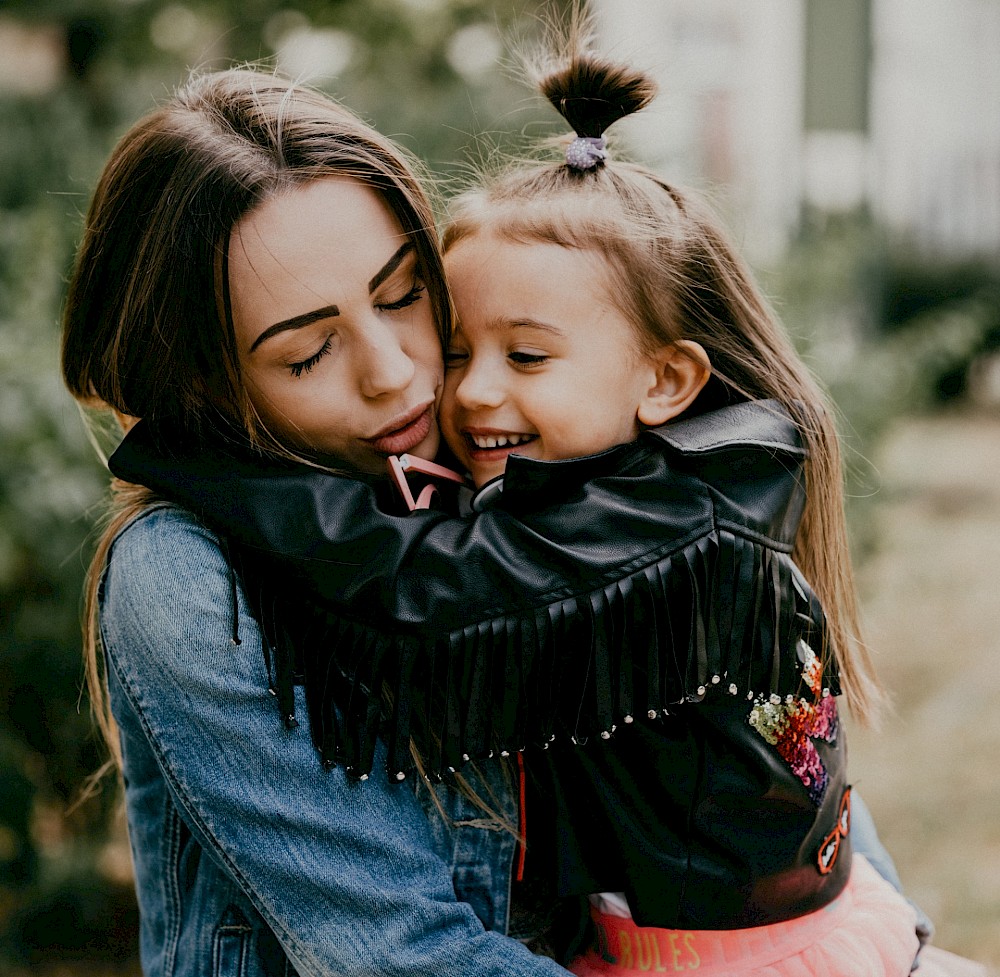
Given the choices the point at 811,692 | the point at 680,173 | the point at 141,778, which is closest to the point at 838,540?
the point at 811,692

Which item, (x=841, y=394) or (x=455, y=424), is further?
(x=841, y=394)

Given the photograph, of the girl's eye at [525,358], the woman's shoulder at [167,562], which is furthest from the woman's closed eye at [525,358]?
the woman's shoulder at [167,562]

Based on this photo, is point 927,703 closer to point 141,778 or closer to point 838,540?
point 838,540

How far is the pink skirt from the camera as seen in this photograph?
165cm

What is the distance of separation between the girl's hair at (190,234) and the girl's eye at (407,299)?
1 centimetres

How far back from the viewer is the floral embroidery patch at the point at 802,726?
1.67 meters

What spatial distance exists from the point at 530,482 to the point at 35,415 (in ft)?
5.59

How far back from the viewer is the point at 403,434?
181cm

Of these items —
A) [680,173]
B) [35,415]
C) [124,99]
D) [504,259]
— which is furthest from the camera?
[124,99]

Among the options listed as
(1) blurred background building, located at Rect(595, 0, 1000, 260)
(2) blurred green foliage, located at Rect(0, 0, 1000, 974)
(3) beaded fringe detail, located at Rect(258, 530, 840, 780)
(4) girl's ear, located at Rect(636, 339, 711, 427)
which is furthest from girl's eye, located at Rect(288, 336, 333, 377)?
(1) blurred background building, located at Rect(595, 0, 1000, 260)

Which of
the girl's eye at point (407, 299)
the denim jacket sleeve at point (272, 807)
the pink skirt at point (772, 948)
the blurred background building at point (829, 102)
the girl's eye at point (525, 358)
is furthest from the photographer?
the blurred background building at point (829, 102)

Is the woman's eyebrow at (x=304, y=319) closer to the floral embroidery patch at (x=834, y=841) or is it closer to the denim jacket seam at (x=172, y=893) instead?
the denim jacket seam at (x=172, y=893)

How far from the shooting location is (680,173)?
6055 millimetres

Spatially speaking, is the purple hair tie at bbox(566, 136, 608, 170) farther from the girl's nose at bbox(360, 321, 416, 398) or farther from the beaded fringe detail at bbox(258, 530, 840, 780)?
the beaded fringe detail at bbox(258, 530, 840, 780)
